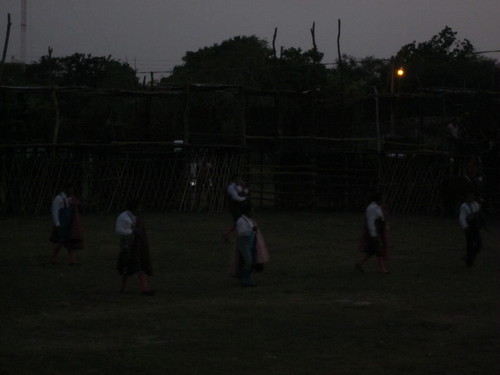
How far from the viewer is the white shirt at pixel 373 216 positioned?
16.2m

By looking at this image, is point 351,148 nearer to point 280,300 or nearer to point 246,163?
point 246,163

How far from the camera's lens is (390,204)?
1268 inches

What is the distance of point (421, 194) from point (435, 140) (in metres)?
4.25

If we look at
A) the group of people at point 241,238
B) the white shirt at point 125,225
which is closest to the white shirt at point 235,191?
the group of people at point 241,238

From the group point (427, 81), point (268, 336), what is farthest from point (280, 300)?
point (427, 81)

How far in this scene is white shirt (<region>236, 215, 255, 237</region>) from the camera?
14406 mm

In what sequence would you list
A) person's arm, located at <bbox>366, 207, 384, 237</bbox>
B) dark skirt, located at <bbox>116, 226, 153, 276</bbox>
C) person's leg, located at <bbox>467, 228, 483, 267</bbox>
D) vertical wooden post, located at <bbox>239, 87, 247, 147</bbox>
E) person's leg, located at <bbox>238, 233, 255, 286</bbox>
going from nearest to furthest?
dark skirt, located at <bbox>116, 226, 153, 276</bbox> < person's leg, located at <bbox>238, 233, 255, 286</bbox> < person's arm, located at <bbox>366, 207, 384, 237</bbox> < person's leg, located at <bbox>467, 228, 483, 267</bbox> < vertical wooden post, located at <bbox>239, 87, 247, 147</bbox>

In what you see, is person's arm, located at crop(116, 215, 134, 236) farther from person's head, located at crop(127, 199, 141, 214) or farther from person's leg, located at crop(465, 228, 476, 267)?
person's leg, located at crop(465, 228, 476, 267)

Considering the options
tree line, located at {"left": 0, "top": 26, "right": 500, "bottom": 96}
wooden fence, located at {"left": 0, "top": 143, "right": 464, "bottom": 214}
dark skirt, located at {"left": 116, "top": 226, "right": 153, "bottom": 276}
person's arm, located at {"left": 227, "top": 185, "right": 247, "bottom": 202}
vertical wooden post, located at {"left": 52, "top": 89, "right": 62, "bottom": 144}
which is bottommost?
dark skirt, located at {"left": 116, "top": 226, "right": 153, "bottom": 276}

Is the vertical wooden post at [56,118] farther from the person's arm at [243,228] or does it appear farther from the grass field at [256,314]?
the person's arm at [243,228]

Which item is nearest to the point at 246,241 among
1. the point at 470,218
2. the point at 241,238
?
the point at 241,238

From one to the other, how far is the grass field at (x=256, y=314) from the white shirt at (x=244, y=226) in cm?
89

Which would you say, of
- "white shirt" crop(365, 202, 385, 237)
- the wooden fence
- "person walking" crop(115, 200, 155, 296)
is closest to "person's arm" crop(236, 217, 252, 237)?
"person walking" crop(115, 200, 155, 296)

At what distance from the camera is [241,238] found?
14531mm
